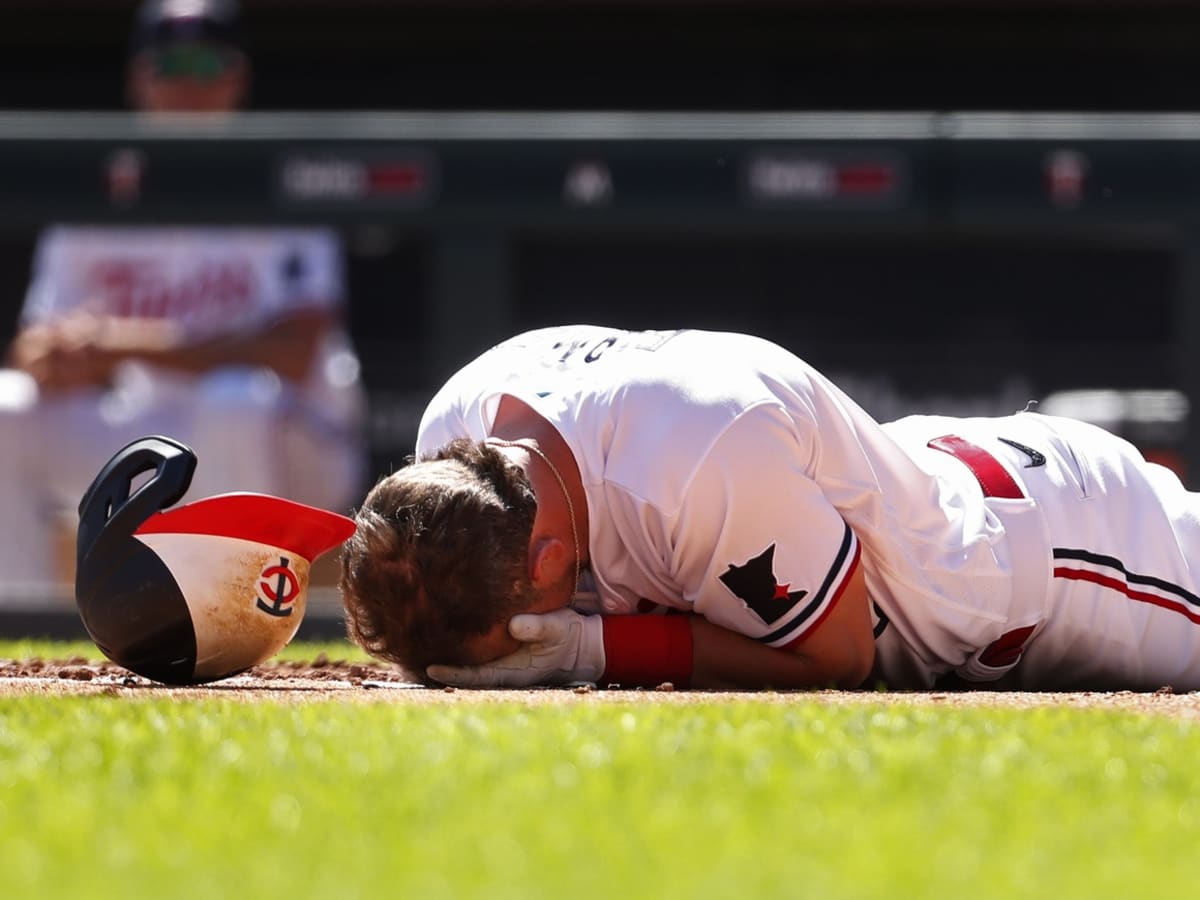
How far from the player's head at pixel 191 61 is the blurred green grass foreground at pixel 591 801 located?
236 inches

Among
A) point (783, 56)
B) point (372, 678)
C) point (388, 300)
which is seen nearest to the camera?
point (372, 678)

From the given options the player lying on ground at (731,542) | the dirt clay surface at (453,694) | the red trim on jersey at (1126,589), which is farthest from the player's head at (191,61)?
the red trim on jersey at (1126,589)

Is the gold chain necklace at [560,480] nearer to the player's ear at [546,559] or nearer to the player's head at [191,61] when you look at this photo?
the player's ear at [546,559]

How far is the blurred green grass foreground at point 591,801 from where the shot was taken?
1.84 metres

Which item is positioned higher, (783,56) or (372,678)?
(783,56)

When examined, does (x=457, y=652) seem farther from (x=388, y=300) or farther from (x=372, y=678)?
(x=388, y=300)

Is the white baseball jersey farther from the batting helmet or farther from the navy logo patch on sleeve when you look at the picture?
the navy logo patch on sleeve

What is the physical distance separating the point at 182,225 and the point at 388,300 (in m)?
3.11

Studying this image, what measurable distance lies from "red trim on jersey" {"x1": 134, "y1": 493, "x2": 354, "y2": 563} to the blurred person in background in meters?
4.01

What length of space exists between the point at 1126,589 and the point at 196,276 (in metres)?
5.35

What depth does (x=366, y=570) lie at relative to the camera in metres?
3.36

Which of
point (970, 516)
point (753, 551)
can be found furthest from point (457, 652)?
point (970, 516)

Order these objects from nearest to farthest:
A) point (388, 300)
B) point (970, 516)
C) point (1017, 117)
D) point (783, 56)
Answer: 1. point (970, 516)
2. point (1017, 117)
3. point (388, 300)
4. point (783, 56)

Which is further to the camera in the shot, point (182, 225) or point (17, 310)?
point (17, 310)
